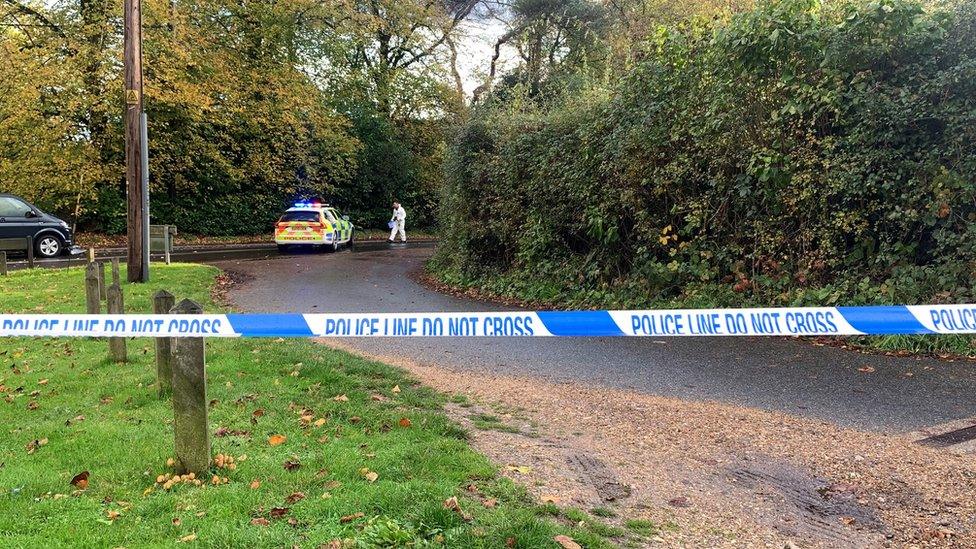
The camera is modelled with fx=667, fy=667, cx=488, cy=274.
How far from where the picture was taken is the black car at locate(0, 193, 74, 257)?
700 inches

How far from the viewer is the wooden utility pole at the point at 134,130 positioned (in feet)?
38.4

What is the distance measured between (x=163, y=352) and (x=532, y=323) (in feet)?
9.58

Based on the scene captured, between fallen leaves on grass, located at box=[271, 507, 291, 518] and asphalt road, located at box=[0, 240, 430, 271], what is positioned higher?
asphalt road, located at box=[0, 240, 430, 271]

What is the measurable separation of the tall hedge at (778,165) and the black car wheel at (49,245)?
14786 mm

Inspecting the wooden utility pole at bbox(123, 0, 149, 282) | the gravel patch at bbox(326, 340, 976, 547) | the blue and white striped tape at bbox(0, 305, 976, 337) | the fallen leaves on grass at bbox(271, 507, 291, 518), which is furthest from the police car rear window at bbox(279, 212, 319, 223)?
the fallen leaves on grass at bbox(271, 507, 291, 518)

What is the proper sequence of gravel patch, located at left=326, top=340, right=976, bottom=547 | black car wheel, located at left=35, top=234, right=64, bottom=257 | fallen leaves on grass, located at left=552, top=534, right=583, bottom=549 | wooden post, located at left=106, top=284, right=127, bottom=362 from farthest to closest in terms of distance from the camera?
1. black car wheel, located at left=35, top=234, right=64, bottom=257
2. wooden post, located at left=106, top=284, right=127, bottom=362
3. gravel patch, located at left=326, top=340, right=976, bottom=547
4. fallen leaves on grass, located at left=552, top=534, right=583, bottom=549

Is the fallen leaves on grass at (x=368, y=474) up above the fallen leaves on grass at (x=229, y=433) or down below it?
below

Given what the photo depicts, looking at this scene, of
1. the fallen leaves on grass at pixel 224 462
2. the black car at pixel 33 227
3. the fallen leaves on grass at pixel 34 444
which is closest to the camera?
the fallen leaves on grass at pixel 224 462

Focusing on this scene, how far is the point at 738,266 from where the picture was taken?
8.66 meters

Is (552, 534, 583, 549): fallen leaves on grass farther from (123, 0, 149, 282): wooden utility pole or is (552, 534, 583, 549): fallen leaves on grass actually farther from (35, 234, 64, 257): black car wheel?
(35, 234, 64, 257): black car wheel

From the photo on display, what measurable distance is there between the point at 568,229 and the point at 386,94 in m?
24.0

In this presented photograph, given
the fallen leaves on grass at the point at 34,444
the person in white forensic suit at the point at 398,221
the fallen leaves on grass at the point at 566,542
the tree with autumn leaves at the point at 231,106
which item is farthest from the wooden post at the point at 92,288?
the person in white forensic suit at the point at 398,221

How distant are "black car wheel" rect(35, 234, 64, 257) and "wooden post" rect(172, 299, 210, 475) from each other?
18.2 m

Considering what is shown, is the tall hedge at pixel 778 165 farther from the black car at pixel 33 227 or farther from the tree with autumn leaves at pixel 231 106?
the tree with autumn leaves at pixel 231 106
